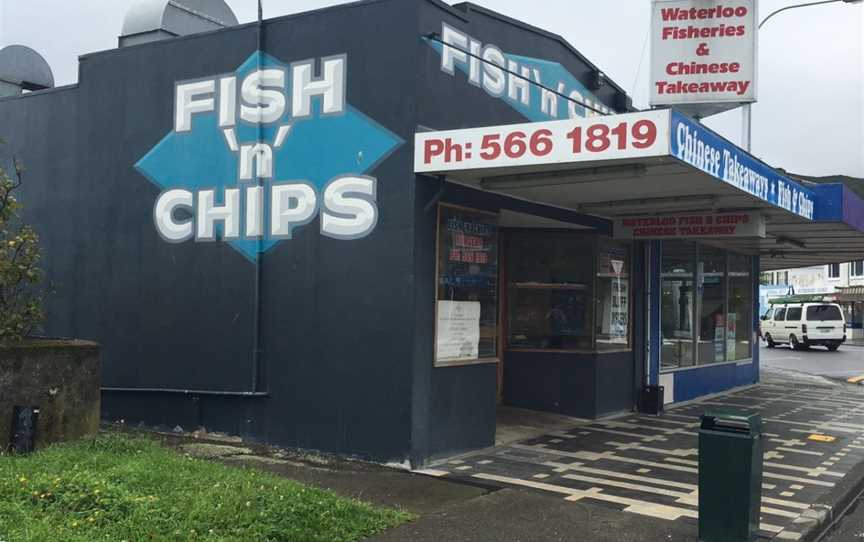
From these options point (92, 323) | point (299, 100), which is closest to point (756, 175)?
point (299, 100)

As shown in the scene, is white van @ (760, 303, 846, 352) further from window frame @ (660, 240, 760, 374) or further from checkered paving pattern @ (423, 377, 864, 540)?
checkered paving pattern @ (423, 377, 864, 540)

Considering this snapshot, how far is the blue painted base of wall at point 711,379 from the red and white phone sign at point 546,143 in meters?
7.44

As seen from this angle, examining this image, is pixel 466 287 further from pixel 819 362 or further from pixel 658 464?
pixel 819 362

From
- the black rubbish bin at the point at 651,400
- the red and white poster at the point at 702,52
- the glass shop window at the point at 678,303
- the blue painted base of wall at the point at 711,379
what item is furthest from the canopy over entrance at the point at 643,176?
the blue painted base of wall at the point at 711,379

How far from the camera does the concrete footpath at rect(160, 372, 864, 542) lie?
6.02 metres

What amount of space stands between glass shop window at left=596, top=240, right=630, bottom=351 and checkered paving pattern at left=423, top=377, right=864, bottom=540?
4.00 ft

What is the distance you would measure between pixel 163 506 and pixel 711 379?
11939 mm

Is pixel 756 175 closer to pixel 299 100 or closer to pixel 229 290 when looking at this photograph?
pixel 299 100

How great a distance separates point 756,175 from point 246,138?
19.4ft

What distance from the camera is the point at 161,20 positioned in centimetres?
1070

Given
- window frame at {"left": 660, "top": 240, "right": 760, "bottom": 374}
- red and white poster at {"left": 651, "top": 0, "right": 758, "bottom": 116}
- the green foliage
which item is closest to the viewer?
the green foliage

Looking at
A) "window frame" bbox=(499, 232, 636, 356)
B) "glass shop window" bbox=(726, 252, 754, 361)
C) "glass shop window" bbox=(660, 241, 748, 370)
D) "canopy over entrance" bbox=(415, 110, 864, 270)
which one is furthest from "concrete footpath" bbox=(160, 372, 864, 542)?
"glass shop window" bbox=(726, 252, 754, 361)

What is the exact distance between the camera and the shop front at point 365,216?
8.12 meters

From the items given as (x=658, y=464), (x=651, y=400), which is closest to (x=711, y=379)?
(x=651, y=400)
